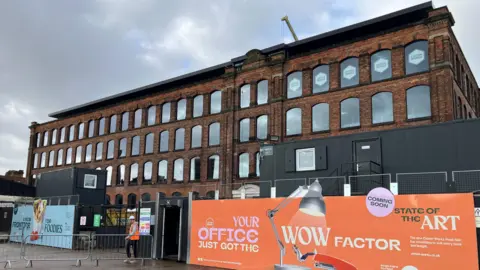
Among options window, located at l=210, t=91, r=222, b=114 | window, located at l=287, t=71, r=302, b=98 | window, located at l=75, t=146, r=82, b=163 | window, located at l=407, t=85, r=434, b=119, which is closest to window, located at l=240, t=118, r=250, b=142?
window, located at l=210, t=91, r=222, b=114

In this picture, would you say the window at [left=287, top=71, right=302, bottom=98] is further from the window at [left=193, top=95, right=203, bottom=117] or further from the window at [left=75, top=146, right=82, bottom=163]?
the window at [left=75, top=146, right=82, bottom=163]

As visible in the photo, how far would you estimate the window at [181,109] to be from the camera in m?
44.2

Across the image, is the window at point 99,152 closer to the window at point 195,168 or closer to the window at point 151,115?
the window at point 151,115

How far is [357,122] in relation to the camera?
1254 inches

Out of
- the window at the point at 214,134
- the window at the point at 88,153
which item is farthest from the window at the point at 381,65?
the window at the point at 88,153

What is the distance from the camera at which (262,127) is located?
37438mm

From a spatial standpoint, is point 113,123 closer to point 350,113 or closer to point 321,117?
point 321,117

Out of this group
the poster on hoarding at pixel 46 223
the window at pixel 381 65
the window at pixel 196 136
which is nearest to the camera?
the poster on hoarding at pixel 46 223

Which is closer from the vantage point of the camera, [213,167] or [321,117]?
[321,117]

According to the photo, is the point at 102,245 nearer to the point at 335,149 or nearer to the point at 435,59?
the point at 335,149

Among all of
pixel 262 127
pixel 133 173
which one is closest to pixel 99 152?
pixel 133 173

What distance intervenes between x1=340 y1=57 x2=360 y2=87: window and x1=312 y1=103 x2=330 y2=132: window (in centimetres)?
231

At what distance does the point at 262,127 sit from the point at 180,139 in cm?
1058

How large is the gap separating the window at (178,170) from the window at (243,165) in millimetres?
7638
